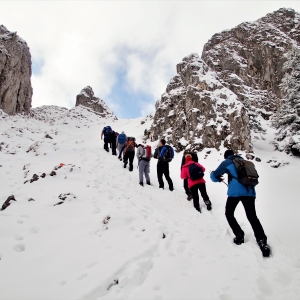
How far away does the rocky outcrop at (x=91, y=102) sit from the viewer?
65938mm

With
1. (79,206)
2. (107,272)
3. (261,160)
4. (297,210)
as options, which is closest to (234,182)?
(107,272)

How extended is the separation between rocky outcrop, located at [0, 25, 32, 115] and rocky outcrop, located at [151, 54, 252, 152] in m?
30.5

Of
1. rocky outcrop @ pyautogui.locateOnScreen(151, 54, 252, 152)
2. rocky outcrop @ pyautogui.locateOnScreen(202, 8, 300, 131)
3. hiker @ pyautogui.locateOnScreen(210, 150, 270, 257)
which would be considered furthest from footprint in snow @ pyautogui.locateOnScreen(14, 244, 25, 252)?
rocky outcrop @ pyautogui.locateOnScreen(202, 8, 300, 131)

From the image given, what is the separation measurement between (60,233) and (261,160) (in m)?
14.5

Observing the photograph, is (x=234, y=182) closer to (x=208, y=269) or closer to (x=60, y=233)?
(x=208, y=269)

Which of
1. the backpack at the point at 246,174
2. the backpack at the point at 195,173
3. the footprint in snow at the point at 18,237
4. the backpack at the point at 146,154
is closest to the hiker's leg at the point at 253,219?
the backpack at the point at 246,174

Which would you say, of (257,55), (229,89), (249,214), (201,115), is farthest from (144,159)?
(257,55)

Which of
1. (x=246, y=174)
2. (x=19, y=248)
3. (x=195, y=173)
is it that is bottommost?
(x=19, y=248)

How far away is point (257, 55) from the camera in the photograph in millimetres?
48031

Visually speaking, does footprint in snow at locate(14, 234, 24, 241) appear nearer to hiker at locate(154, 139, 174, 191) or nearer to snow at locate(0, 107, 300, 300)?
snow at locate(0, 107, 300, 300)

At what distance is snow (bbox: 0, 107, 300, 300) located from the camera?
10.0 feet

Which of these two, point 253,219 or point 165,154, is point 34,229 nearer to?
point 253,219

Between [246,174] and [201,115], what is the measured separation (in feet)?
52.7

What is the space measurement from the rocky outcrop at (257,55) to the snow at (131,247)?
126 feet
